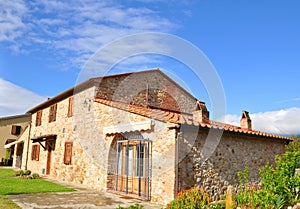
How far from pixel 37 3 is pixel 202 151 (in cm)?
874

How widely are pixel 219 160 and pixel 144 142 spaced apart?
10.5ft

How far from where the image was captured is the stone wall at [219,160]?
1007cm

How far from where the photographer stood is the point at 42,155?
73.4 ft

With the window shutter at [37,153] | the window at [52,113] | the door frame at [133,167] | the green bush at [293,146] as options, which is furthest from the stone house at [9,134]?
the green bush at [293,146]

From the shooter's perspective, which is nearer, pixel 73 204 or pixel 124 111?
pixel 73 204

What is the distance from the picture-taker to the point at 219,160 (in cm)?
1127

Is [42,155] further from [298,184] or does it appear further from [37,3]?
[298,184]

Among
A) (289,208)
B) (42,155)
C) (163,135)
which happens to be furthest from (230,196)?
(42,155)

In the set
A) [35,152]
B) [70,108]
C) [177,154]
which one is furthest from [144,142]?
[35,152]

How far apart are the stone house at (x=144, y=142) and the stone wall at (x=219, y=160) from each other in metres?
0.04

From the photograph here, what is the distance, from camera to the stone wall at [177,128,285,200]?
33.0 feet

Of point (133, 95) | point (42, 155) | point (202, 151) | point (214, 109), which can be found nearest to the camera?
point (202, 151)

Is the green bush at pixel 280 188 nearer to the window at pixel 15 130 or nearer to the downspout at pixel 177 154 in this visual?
the downspout at pixel 177 154

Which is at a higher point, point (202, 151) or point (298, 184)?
point (202, 151)
